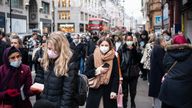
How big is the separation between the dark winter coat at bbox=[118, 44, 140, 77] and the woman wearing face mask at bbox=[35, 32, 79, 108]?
15.9 feet

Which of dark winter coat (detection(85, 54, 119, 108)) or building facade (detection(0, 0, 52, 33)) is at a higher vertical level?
building facade (detection(0, 0, 52, 33))

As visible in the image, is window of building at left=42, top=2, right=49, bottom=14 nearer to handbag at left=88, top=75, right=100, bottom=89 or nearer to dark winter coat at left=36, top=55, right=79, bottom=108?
handbag at left=88, top=75, right=100, bottom=89

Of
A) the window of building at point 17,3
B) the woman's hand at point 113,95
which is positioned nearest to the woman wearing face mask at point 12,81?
the woman's hand at point 113,95

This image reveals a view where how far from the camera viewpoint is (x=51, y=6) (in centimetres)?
7331

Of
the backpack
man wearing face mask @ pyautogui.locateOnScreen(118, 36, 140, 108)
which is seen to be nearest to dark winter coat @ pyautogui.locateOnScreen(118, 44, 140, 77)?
man wearing face mask @ pyautogui.locateOnScreen(118, 36, 140, 108)

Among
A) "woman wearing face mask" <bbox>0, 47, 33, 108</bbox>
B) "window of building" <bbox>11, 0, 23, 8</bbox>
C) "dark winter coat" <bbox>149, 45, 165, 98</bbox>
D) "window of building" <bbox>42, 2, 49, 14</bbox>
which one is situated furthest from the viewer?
"window of building" <bbox>42, 2, 49, 14</bbox>

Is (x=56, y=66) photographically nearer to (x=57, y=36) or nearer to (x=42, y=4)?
(x=57, y=36)

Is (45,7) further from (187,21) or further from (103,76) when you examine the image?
(103,76)

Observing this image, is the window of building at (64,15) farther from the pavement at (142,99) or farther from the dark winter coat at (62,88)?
the dark winter coat at (62,88)

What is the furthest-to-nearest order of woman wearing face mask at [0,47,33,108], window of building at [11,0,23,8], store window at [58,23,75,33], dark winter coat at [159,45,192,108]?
store window at [58,23,75,33] → window of building at [11,0,23,8] → dark winter coat at [159,45,192,108] → woman wearing face mask at [0,47,33,108]

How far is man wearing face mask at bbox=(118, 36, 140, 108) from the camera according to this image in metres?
10.4

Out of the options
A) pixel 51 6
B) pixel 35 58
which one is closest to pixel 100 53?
pixel 35 58

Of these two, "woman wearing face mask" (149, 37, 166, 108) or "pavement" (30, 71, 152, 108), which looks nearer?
"woman wearing face mask" (149, 37, 166, 108)

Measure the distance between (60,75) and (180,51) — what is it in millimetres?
2120
